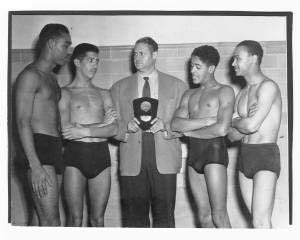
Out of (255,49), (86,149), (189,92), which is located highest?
(255,49)

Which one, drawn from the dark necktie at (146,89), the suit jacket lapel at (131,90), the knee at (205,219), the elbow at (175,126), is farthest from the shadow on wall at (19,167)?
the knee at (205,219)

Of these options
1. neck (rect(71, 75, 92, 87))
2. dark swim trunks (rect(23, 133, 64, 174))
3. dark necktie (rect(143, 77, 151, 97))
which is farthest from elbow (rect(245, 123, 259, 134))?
dark swim trunks (rect(23, 133, 64, 174))

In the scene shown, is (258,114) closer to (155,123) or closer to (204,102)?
(204,102)

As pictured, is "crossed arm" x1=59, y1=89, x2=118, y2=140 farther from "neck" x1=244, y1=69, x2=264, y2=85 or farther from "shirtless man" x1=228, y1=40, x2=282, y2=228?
"neck" x1=244, y1=69, x2=264, y2=85

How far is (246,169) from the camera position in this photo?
2.56m

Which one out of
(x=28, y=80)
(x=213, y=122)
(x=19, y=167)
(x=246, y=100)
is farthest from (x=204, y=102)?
(x=19, y=167)

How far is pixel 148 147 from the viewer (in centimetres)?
258

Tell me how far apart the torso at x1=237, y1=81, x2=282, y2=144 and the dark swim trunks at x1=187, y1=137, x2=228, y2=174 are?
0.14 m

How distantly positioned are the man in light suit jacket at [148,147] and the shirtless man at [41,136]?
37cm

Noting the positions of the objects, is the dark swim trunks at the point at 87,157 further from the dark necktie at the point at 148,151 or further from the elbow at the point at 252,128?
the elbow at the point at 252,128

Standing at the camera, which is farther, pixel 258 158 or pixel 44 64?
pixel 44 64

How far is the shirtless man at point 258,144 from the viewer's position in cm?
255

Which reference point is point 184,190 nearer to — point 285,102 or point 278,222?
point 278,222

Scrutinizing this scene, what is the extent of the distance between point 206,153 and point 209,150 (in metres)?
0.02
